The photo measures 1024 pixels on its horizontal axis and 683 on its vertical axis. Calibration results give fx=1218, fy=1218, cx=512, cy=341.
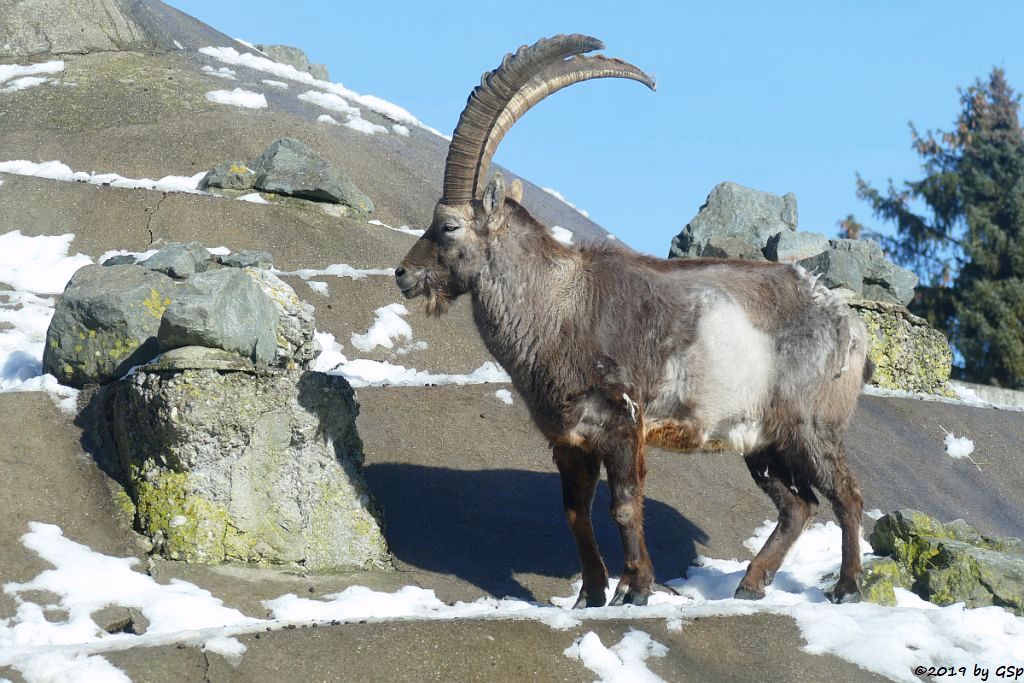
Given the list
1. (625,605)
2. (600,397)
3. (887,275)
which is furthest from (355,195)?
(625,605)

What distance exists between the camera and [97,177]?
15.7m

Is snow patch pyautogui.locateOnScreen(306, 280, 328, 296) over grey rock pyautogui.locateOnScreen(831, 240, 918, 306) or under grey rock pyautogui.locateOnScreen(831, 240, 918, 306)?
under

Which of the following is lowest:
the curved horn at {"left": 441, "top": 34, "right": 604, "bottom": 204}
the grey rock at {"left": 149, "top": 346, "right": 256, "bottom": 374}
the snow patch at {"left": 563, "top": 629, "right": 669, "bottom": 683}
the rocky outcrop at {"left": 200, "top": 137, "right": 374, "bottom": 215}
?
the snow patch at {"left": 563, "top": 629, "right": 669, "bottom": 683}

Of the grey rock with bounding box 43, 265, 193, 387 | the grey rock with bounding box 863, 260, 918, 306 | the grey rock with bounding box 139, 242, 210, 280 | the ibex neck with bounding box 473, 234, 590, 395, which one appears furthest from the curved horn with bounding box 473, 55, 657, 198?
the grey rock with bounding box 863, 260, 918, 306

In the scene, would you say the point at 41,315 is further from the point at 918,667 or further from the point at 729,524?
the point at 918,667

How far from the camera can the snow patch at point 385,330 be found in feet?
41.5

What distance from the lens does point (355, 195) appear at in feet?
52.4

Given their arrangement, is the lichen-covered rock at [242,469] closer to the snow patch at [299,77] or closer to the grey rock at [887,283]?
the grey rock at [887,283]

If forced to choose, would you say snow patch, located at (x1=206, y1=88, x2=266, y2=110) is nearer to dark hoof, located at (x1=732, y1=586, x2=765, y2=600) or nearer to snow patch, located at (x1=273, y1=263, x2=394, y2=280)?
snow patch, located at (x1=273, y1=263, x2=394, y2=280)

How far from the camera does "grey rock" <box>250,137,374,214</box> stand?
1547cm

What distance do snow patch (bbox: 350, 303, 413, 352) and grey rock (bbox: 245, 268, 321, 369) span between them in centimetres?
179

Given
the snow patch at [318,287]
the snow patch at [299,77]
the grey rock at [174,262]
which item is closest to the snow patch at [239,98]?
the snow patch at [299,77]

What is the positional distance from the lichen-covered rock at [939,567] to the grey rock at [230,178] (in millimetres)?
9342

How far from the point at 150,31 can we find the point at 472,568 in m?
15.3
